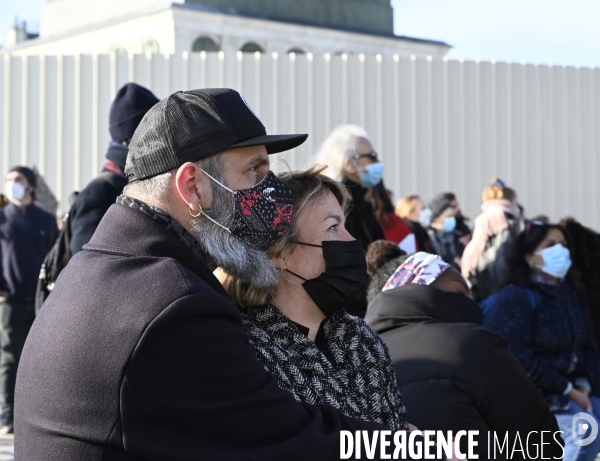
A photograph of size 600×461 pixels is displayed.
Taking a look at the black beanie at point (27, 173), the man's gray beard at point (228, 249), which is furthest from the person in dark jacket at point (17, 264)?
the man's gray beard at point (228, 249)

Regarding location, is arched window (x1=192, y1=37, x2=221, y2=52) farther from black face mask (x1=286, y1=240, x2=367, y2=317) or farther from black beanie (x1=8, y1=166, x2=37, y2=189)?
black face mask (x1=286, y1=240, x2=367, y2=317)

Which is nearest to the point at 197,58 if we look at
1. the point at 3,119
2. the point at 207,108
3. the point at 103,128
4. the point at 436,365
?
the point at 103,128

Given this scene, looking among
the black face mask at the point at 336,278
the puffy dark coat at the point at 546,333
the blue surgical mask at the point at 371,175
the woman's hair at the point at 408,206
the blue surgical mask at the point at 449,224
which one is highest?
the blue surgical mask at the point at 371,175

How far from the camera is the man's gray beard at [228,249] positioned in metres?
2.10

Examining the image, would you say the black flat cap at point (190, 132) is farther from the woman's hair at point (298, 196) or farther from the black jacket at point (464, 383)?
the black jacket at point (464, 383)

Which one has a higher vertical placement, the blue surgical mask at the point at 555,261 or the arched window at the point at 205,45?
the arched window at the point at 205,45

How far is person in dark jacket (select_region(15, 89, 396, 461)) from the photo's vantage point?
170 cm

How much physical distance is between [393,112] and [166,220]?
8595 millimetres

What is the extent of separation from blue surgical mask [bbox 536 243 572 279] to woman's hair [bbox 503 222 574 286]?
8cm

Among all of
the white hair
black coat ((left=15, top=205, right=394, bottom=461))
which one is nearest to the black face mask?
black coat ((left=15, top=205, right=394, bottom=461))

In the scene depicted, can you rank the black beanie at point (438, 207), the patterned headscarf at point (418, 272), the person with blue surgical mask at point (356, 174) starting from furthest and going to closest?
the black beanie at point (438, 207) → the person with blue surgical mask at point (356, 174) → the patterned headscarf at point (418, 272)

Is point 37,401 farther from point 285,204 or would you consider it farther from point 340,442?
point 285,204

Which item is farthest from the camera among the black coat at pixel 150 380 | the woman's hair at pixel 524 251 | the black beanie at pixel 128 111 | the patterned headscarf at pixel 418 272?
the woman's hair at pixel 524 251

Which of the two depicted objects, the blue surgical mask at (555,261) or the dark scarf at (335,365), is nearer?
the dark scarf at (335,365)
